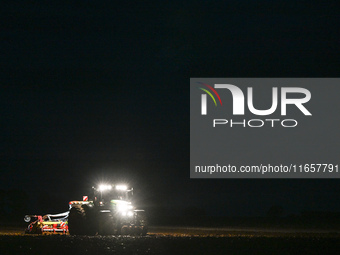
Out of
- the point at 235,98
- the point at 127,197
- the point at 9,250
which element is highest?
the point at 235,98

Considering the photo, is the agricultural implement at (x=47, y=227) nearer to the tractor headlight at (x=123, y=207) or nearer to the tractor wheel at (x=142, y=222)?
the tractor headlight at (x=123, y=207)

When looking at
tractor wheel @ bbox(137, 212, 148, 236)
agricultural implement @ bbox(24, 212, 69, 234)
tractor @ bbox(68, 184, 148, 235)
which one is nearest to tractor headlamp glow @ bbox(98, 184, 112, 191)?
tractor @ bbox(68, 184, 148, 235)

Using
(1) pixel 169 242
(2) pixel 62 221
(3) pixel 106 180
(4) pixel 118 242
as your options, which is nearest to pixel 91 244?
(4) pixel 118 242

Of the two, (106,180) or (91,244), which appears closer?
(91,244)

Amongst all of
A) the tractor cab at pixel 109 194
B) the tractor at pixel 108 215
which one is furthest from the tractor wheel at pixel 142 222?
the tractor cab at pixel 109 194

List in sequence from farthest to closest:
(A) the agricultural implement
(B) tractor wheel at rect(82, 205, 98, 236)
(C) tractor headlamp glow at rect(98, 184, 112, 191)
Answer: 1. (A) the agricultural implement
2. (C) tractor headlamp glow at rect(98, 184, 112, 191)
3. (B) tractor wheel at rect(82, 205, 98, 236)

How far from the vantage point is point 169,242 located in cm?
2572

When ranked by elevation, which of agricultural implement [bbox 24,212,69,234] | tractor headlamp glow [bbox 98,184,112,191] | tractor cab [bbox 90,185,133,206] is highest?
tractor headlamp glow [bbox 98,184,112,191]

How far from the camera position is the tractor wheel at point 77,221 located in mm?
32094

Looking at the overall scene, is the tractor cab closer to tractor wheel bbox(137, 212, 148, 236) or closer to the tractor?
the tractor

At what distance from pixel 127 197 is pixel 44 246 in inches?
365

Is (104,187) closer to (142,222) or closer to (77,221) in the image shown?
(77,221)

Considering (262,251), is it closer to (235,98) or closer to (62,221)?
(62,221)

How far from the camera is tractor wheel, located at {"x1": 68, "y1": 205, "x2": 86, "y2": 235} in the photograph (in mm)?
32094
